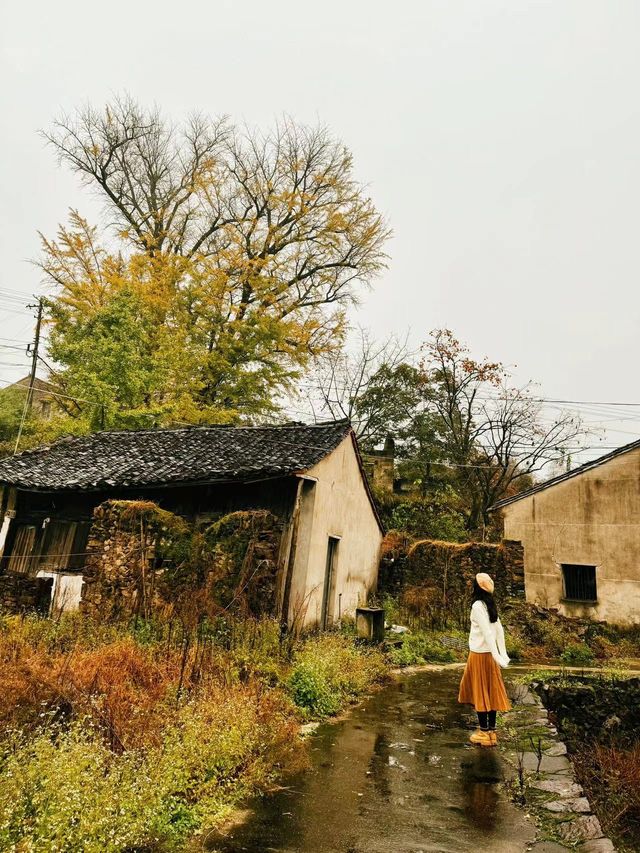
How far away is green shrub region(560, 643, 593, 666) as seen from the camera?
1317 centimetres

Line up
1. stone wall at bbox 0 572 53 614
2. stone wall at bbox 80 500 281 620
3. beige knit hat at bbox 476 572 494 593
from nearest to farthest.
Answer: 1. beige knit hat at bbox 476 572 494 593
2. stone wall at bbox 80 500 281 620
3. stone wall at bbox 0 572 53 614

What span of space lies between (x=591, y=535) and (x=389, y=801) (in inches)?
538

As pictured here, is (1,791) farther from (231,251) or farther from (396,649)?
(231,251)

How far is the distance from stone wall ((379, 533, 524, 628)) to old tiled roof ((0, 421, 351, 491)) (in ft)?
18.1

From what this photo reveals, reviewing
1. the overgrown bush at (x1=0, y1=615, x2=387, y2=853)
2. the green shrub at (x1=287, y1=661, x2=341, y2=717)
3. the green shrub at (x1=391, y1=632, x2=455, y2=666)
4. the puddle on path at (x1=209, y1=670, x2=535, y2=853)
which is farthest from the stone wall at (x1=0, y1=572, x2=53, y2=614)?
the puddle on path at (x1=209, y1=670, x2=535, y2=853)

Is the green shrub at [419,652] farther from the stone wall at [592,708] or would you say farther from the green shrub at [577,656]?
the green shrub at [577,656]

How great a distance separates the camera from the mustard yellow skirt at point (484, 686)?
607cm

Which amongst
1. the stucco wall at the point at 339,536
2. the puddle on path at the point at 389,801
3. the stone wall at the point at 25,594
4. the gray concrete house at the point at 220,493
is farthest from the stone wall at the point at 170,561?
the puddle on path at the point at 389,801

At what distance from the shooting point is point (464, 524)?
916 inches

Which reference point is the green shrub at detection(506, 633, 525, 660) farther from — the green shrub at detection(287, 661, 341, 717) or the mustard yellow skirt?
the mustard yellow skirt

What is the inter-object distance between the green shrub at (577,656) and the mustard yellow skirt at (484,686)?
8.44 m

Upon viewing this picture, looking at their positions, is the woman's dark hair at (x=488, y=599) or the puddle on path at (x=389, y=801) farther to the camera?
the woman's dark hair at (x=488, y=599)

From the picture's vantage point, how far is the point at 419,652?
39.7 ft

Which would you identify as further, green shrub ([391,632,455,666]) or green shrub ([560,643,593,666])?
green shrub ([560,643,593,666])
